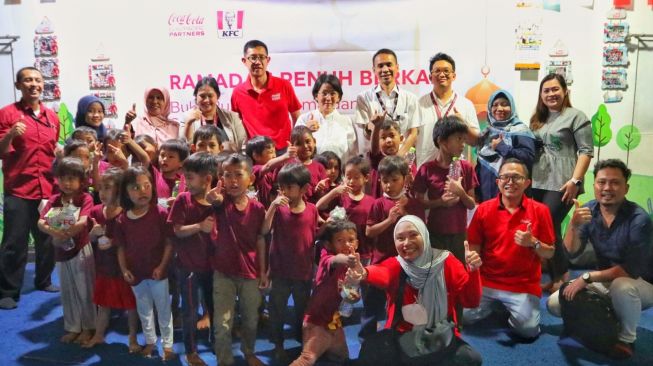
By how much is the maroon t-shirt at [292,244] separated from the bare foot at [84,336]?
1.38m

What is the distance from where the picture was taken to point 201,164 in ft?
10.4

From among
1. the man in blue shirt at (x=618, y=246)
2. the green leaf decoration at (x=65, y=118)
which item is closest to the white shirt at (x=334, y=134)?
the man in blue shirt at (x=618, y=246)

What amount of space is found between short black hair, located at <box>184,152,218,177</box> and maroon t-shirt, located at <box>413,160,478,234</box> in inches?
52.4

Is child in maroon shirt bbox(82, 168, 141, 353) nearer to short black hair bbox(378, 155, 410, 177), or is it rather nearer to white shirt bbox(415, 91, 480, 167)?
short black hair bbox(378, 155, 410, 177)

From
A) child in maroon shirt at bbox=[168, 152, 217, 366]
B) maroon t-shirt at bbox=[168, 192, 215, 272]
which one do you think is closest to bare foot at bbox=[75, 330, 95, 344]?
child in maroon shirt at bbox=[168, 152, 217, 366]

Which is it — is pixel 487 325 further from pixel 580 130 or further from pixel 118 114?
pixel 118 114

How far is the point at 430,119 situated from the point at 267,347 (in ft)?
7.00

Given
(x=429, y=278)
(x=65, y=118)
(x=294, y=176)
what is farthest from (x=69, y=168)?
(x=429, y=278)

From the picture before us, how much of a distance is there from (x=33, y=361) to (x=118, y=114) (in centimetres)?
273

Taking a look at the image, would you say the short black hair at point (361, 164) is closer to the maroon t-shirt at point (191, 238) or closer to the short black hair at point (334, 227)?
the short black hair at point (334, 227)

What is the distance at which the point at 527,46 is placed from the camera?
4.99 metres

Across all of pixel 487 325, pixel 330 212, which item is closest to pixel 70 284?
pixel 330 212

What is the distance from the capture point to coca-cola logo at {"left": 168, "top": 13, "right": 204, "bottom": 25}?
5176mm

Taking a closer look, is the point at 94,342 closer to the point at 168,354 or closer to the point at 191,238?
the point at 168,354
